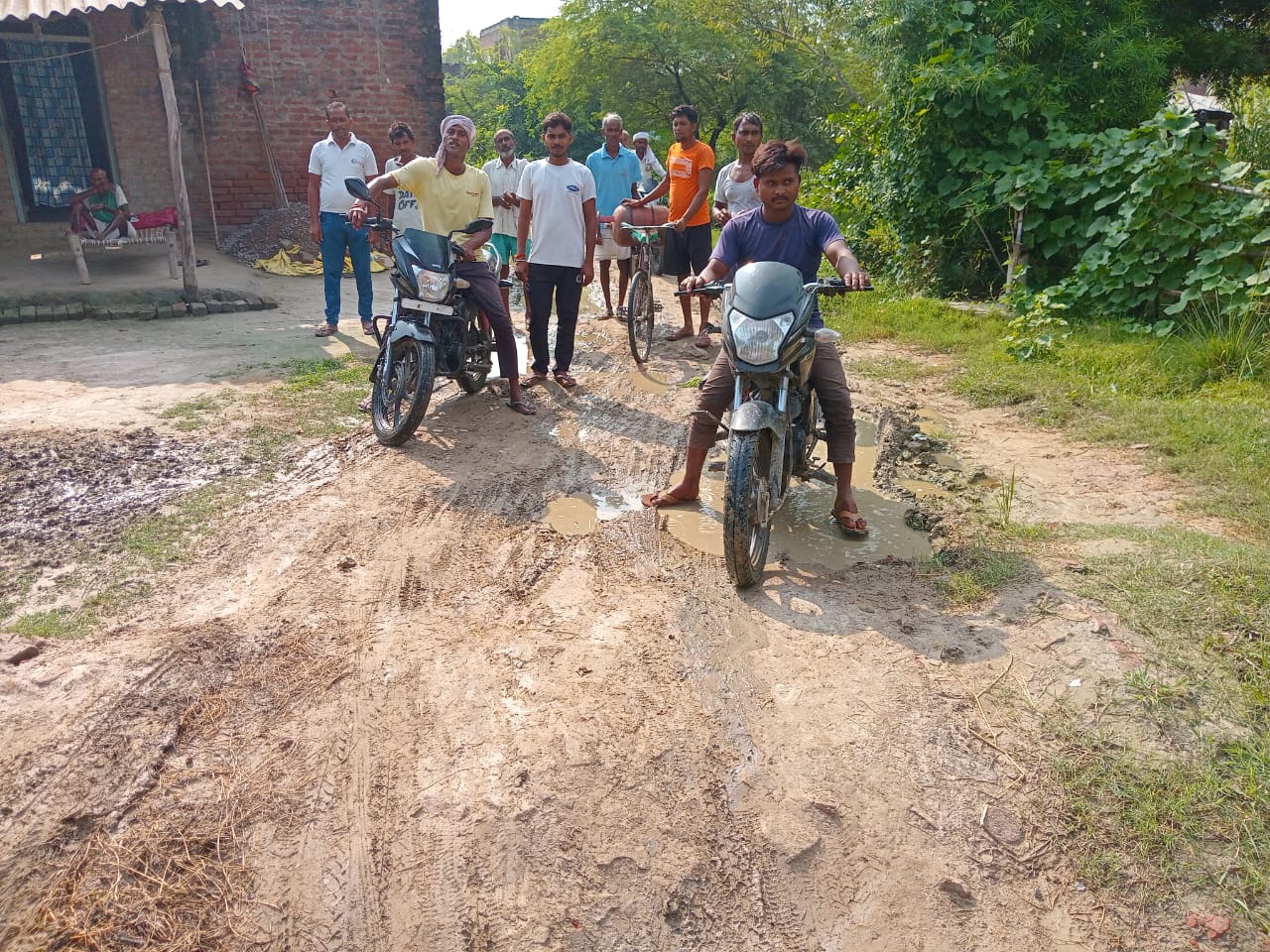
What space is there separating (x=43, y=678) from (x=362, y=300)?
19.4 ft

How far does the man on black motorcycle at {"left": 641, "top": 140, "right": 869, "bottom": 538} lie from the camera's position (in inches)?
163

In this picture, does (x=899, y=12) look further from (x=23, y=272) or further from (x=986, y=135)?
(x=23, y=272)

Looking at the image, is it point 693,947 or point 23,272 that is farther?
point 23,272

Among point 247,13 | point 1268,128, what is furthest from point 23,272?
point 1268,128

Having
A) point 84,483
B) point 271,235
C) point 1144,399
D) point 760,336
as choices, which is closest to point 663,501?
point 760,336

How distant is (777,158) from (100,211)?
1061 centimetres

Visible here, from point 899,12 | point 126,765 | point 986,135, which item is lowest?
point 126,765

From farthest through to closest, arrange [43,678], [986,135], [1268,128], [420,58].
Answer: [420,58], [986,135], [1268,128], [43,678]

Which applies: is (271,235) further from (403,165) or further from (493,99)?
(493,99)

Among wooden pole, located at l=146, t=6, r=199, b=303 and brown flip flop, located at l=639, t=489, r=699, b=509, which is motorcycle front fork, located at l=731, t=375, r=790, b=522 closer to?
brown flip flop, located at l=639, t=489, r=699, b=509

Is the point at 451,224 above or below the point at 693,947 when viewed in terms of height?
above

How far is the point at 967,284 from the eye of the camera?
973cm

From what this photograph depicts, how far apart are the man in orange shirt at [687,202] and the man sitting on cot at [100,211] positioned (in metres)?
6.81

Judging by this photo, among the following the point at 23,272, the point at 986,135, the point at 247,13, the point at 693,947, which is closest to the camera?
the point at 693,947
